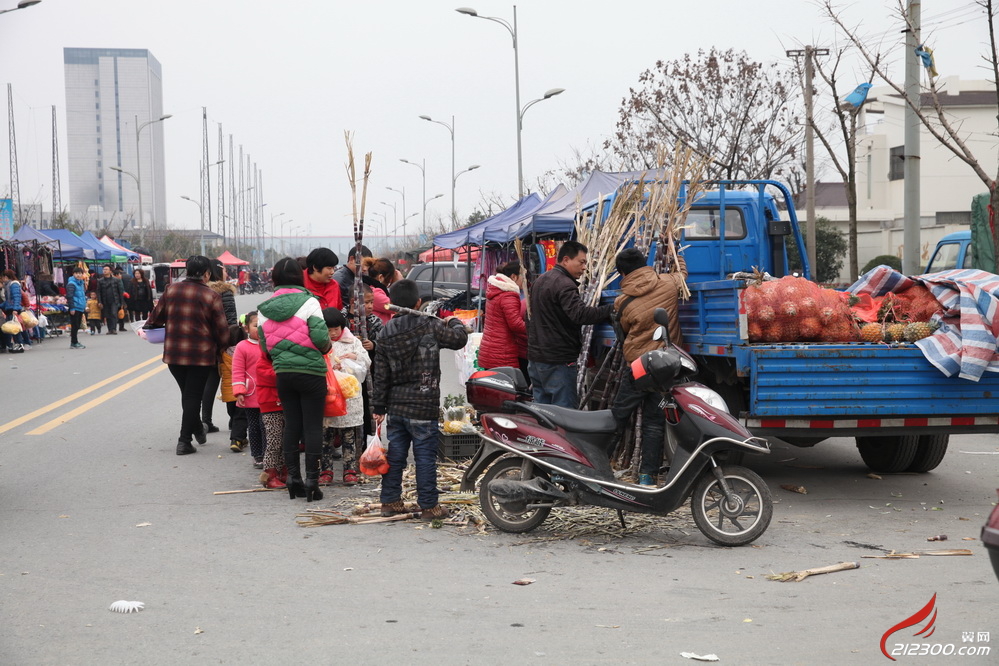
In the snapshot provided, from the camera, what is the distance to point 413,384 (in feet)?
22.0

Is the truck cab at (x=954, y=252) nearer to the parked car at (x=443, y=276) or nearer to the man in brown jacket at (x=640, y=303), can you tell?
the man in brown jacket at (x=640, y=303)

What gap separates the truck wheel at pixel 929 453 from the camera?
8.23 metres

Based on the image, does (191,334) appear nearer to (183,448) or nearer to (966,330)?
(183,448)

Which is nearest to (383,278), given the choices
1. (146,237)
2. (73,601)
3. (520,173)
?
(73,601)

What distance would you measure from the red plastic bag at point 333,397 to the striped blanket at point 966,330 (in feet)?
13.9

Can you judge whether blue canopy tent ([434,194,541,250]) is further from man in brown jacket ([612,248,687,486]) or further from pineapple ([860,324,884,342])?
pineapple ([860,324,884,342])

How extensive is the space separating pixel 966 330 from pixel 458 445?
3992mm

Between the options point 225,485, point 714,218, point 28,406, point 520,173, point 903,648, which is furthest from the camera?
point 520,173

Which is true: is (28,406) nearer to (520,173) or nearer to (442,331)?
(442,331)

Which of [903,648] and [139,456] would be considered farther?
[139,456]

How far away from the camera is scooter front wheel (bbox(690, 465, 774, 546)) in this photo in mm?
6094

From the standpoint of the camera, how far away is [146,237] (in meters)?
86.1

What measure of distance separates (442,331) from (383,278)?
2.49 m

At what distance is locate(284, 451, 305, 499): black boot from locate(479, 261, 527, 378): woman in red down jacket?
2.34 meters
